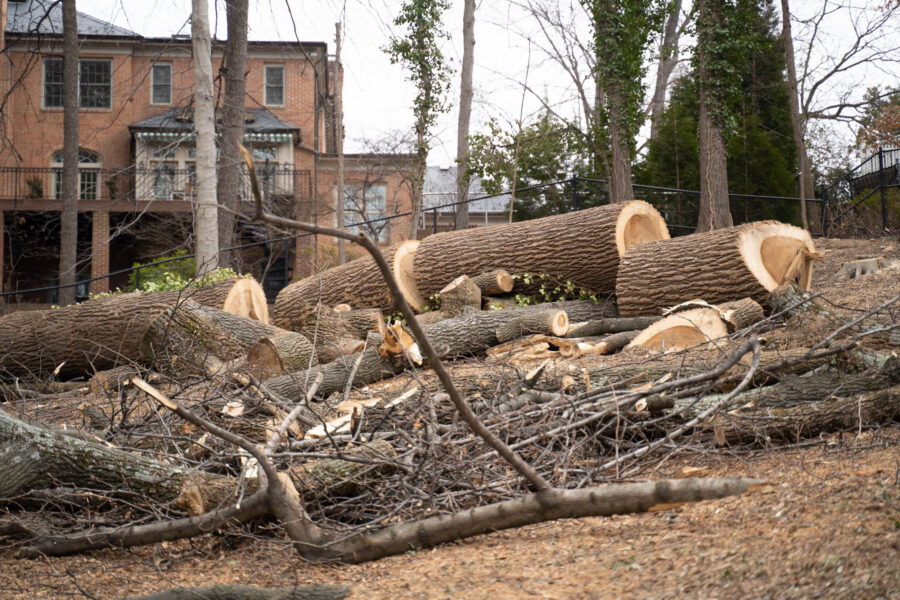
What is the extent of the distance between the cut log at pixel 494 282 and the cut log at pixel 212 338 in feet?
7.56

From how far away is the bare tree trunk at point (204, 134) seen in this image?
10547 mm

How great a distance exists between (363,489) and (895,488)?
7.05ft

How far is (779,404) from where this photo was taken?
166 inches

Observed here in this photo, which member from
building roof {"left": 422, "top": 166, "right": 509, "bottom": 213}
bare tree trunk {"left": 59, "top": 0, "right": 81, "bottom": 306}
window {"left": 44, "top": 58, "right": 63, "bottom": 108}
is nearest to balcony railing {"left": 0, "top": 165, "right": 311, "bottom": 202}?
window {"left": 44, "top": 58, "right": 63, "bottom": 108}

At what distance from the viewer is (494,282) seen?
27.5ft

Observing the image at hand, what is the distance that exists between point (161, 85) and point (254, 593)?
2401 cm

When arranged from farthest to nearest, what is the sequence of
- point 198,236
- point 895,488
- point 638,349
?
1. point 198,236
2. point 638,349
3. point 895,488

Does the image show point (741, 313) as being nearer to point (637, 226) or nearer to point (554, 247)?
point (637, 226)

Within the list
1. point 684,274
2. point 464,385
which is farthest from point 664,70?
point 464,385

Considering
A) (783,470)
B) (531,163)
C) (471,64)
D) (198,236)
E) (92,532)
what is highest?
(471,64)

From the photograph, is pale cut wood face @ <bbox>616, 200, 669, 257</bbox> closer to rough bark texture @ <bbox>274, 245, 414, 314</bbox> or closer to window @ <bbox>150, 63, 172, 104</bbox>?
rough bark texture @ <bbox>274, 245, 414, 314</bbox>

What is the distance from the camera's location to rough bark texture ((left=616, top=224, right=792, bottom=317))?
7141 millimetres

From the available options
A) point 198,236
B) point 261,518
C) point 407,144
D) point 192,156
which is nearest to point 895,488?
point 261,518

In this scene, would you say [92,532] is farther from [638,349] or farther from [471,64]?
[471,64]
